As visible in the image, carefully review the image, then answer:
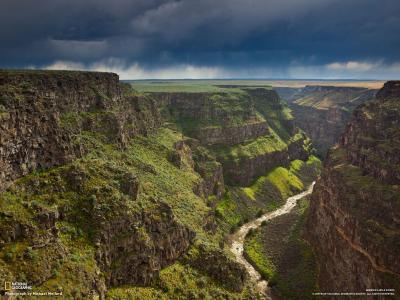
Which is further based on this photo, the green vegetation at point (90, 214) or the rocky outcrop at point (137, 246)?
the rocky outcrop at point (137, 246)

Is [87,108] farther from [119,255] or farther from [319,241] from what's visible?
[319,241]

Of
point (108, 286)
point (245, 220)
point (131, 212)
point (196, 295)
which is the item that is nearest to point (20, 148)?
point (131, 212)

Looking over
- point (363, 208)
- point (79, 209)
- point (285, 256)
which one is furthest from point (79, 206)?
point (285, 256)

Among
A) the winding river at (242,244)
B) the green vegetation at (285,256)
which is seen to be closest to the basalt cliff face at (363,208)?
the green vegetation at (285,256)

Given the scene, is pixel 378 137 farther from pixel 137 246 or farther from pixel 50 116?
pixel 50 116

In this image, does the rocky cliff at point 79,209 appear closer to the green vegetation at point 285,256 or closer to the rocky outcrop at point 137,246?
the rocky outcrop at point 137,246

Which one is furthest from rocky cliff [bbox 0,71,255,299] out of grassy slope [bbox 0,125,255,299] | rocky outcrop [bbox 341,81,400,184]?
rocky outcrop [bbox 341,81,400,184]
